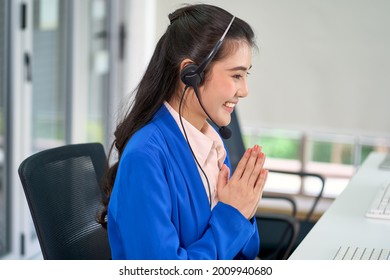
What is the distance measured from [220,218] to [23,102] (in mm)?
1644

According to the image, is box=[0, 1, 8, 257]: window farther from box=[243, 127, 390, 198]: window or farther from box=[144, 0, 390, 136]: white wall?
box=[243, 127, 390, 198]: window

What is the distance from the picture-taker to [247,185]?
4.03ft

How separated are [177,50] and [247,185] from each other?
30cm

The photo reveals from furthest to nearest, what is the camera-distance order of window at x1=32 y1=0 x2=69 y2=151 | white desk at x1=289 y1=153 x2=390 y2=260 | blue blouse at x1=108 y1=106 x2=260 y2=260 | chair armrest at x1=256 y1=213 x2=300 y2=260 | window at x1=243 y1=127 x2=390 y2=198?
window at x1=243 y1=127 x2=390 y2=198 < window at x1=32 y1=0 x2=69 y2=151 < chair armrest at x1=256 y1=213 x2=300 y2=260 < white desk at x1=289 y1=153 x2=390 y2=260 < blue blouse at x1=108 y1=106 x2=260 y2=260

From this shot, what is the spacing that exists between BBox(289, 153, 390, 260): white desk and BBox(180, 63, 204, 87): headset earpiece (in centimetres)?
41

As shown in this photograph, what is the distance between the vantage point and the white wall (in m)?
3.11

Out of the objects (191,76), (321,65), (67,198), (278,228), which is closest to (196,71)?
(191,76)

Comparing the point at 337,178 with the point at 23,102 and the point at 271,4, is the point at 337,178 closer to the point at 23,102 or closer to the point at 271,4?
the point at 271,4

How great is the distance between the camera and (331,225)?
1566 millimetres

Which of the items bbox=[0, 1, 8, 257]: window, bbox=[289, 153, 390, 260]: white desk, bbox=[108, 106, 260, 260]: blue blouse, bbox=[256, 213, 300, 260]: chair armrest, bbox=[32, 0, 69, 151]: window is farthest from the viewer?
bbox=[32, 0, 69, 151]: window

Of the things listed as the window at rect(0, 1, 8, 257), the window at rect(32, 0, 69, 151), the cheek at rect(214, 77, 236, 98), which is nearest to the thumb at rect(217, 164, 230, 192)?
the cheek at rect(214, 77, 236, 98)

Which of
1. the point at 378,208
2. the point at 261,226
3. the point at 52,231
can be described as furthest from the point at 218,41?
the point at 261,226

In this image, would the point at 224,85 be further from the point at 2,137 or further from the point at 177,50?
the point at 2,137

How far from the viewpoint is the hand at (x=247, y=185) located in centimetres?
123
